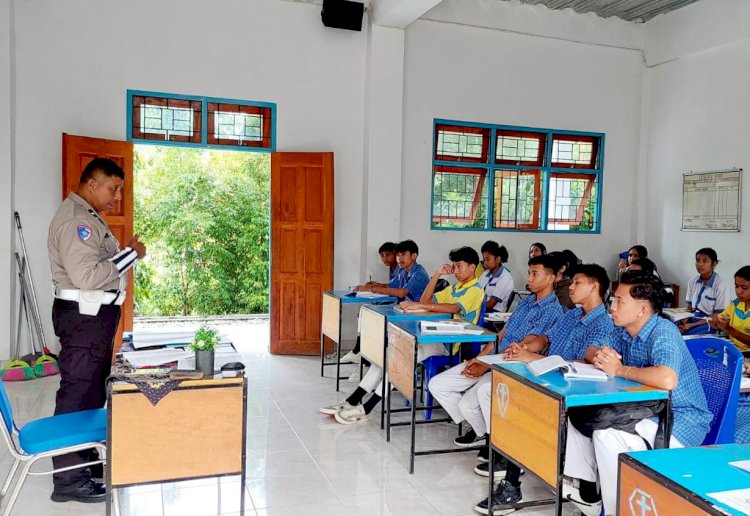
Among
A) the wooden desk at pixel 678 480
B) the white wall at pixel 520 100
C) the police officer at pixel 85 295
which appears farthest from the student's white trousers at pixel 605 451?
the white wall at pixel 520 100

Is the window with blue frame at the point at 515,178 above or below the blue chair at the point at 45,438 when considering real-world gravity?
above

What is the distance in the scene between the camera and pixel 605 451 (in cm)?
233

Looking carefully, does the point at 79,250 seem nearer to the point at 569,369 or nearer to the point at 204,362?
the point at 204,362

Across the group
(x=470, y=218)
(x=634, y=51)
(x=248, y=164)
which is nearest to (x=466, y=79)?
(x=470, y=218)

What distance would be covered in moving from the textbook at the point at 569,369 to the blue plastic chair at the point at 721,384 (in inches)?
20.2

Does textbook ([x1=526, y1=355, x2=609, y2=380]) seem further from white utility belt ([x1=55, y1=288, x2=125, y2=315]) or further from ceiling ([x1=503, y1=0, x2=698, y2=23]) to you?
ceiling ([x1=503, y1=0, x2=698, y2=23])

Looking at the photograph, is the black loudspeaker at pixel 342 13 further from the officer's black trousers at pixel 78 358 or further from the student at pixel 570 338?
the officer's black trousers at pixel 78 358

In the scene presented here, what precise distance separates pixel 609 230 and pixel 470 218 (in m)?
2.00

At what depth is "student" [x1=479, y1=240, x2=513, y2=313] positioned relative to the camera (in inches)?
230

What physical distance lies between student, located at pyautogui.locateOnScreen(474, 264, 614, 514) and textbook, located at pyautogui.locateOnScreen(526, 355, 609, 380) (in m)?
0.34

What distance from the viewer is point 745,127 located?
658cm

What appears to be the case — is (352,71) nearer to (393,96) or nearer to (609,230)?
(393,96)

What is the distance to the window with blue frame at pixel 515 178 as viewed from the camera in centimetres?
720

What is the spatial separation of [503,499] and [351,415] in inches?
59.6
